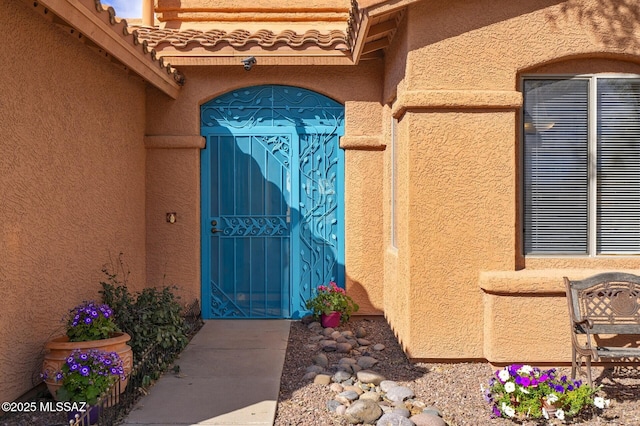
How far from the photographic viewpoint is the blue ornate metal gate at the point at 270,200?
27.4 feet

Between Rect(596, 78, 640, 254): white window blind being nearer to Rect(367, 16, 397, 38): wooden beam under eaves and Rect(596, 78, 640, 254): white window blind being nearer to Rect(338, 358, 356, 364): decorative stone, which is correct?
Rect(367, 16, 397, 38): wooden beam under eaves

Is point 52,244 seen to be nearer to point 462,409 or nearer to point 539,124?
point 462,409

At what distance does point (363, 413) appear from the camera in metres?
4.69

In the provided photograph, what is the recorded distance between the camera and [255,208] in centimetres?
835

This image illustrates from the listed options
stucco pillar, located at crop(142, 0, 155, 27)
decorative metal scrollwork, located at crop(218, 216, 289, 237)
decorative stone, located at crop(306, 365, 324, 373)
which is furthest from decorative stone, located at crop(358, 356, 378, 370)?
stucco pillar, located at crop(142, 0, 155, 27)

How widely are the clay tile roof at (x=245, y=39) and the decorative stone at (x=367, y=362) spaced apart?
3.82m

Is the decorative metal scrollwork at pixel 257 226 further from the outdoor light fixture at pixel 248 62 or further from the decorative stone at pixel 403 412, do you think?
the decorative stone at pixel 403 412

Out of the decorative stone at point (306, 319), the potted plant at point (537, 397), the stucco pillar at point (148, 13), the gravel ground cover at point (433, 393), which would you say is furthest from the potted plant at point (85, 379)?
the stucco pillar at point (148, 13)

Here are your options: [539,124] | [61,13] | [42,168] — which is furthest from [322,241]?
[61,13]

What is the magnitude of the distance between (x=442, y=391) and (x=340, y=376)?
96cm

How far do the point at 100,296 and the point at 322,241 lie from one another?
9.94 feet

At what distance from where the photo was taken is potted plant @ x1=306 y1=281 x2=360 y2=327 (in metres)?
7.76

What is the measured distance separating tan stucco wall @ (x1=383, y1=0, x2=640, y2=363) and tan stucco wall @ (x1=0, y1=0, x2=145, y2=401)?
3257 millimetres

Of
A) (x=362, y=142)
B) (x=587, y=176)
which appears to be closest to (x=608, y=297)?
(x=587, y=176)
